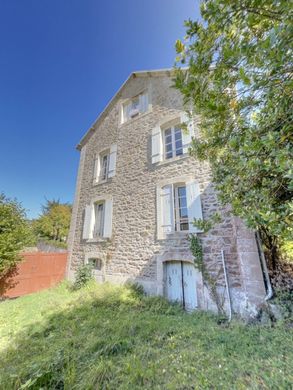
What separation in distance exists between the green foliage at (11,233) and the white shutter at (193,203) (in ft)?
19.8

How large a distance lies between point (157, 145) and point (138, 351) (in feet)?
19.3

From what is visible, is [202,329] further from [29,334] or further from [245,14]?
[245,14]

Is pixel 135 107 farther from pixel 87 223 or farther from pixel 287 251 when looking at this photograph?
pixel 287 251

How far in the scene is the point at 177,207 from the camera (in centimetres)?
545

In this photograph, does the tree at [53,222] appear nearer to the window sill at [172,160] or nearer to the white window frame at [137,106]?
the white window frame at [137,106]

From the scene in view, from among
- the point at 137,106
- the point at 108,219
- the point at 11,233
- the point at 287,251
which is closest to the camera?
the point at 287,251

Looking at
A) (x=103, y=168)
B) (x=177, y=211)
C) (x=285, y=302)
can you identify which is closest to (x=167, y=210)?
(x=177, y=211)

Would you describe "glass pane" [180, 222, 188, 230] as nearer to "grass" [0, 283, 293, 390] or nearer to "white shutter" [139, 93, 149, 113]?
"grass" [0, 283, 293, 390]

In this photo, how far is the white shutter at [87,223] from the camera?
24.5 ft

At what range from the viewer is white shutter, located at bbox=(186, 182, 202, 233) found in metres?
4.83

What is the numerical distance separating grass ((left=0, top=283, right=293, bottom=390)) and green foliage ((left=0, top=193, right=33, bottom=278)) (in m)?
1.77

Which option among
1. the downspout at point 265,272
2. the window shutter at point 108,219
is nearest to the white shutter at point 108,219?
the window shutter at point 108,219

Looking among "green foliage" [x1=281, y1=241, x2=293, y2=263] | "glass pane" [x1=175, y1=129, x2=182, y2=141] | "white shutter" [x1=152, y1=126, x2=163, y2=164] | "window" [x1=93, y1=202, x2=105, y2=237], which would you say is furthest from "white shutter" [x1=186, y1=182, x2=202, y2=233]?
"window" [x1=93, y1=202, x2=105, y2=237]

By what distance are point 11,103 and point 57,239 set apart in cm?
1395
